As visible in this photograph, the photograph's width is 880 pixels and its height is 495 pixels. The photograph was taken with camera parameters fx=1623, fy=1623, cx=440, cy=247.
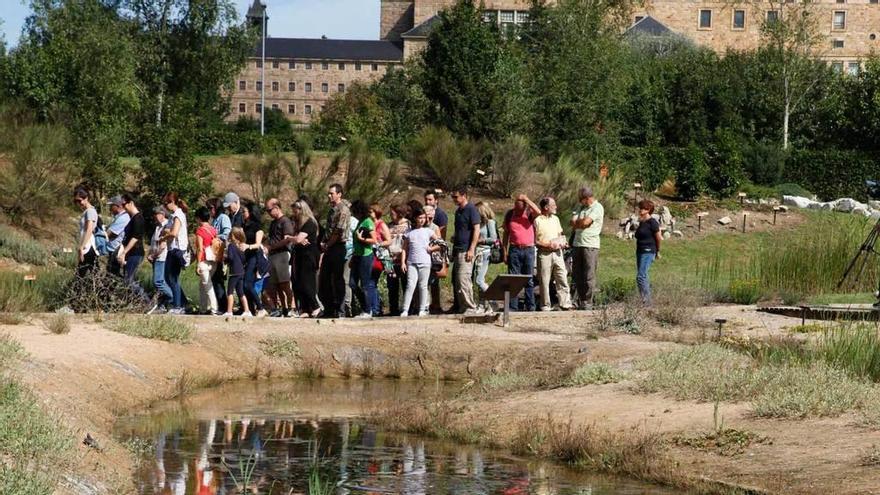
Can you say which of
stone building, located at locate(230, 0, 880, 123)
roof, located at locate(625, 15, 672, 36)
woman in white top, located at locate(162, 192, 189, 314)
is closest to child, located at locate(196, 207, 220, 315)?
woman in white top, located at locate(162, 192, 189, 314)

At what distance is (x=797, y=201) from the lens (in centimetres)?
4184

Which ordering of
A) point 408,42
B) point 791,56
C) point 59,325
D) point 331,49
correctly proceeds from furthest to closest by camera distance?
point 331,49
point 408,42
point 791,56
point 59,325

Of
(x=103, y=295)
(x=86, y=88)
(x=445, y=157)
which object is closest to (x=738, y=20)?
(x=86, y=88)

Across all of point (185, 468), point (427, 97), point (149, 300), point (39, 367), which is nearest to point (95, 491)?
point (185, 468)

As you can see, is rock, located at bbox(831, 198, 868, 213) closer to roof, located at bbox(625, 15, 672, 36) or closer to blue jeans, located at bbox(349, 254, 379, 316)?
blue jeans, located at bbox(349, 254, 379, 316)

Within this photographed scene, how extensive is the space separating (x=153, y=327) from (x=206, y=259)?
8.07 feet

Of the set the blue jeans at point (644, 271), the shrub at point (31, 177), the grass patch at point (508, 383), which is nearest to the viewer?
the grass patch at point (508, 383)

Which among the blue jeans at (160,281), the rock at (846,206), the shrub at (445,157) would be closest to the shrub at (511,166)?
the shrub at (445,157)

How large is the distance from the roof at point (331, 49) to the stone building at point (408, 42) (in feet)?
0.27

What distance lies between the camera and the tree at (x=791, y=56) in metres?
61.5

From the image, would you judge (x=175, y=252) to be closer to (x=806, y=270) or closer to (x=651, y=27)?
(x=806, y=270)

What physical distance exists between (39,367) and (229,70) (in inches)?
2074

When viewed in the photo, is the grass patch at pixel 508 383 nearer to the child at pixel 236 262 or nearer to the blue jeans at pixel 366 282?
the blue jeans at pixel 366 282

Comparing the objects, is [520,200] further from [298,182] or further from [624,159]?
[624,159]
